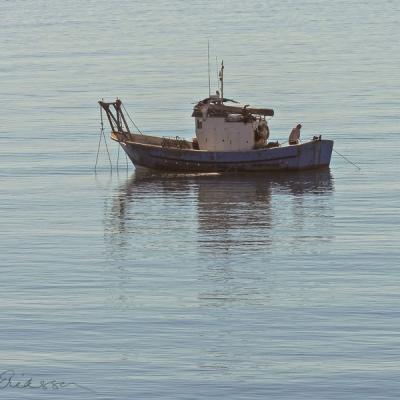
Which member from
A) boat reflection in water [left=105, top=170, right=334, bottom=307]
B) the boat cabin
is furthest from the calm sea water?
the boat cabin

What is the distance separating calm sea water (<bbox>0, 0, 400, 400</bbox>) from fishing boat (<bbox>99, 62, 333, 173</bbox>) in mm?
972

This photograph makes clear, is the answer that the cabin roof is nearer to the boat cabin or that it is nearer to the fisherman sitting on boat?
the boat cabin

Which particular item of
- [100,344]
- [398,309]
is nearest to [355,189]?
[398,309]

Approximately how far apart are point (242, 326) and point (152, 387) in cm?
656

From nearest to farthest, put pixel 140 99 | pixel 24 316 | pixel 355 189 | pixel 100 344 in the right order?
pixel 100 344 → pixel 24 316 → pixel 355 189 → pixel 140 99

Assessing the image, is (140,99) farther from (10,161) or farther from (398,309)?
(398,309)

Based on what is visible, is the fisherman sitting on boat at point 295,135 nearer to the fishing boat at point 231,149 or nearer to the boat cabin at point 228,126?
the fishing boat at point 231,149

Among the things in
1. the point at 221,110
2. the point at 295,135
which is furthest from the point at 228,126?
the point at 295,135

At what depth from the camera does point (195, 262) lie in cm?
5797

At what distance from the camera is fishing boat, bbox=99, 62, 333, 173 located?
265 ft

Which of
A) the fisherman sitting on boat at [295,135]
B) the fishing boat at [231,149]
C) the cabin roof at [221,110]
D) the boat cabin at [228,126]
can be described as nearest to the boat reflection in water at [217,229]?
the fishing boat at [231,149]

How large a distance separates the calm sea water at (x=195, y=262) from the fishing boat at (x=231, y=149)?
0.97m

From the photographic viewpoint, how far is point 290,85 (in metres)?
123

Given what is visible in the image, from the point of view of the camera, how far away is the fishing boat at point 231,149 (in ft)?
265
